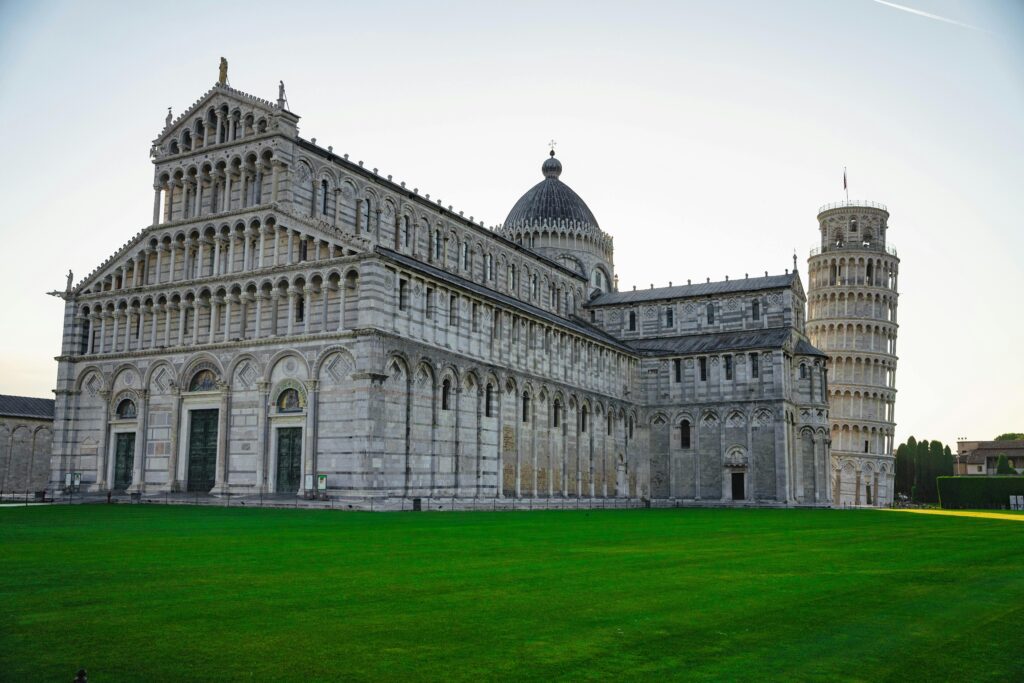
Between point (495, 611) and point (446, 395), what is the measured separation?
37960 mm

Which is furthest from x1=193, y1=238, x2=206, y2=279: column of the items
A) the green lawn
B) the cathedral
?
the green lawn

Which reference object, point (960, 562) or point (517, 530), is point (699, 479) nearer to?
point (517, 530)

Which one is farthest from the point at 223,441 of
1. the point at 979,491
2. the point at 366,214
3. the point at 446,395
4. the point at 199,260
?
the point at 979,491

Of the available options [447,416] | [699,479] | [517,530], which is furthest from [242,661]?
[699,479]

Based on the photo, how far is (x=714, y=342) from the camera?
7431 cm

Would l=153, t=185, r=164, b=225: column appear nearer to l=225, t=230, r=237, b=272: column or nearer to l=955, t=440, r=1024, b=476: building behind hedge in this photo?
l=225, t=230, r=237, b=272: column

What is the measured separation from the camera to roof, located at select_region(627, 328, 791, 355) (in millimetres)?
71625

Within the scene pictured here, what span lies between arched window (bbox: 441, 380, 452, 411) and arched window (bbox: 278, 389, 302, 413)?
24.8 feet

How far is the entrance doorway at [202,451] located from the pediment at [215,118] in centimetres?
1533

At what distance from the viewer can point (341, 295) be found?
44.4 meters

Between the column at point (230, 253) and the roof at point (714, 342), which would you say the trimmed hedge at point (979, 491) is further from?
the column at point (230, 253)

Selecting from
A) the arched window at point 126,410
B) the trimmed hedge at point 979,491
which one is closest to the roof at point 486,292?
the arched window at point 126,410

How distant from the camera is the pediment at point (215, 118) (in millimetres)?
48969

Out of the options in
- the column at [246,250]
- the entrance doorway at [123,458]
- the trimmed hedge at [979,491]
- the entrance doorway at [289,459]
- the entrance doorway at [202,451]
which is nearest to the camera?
the entrance doorway at [289,459]
